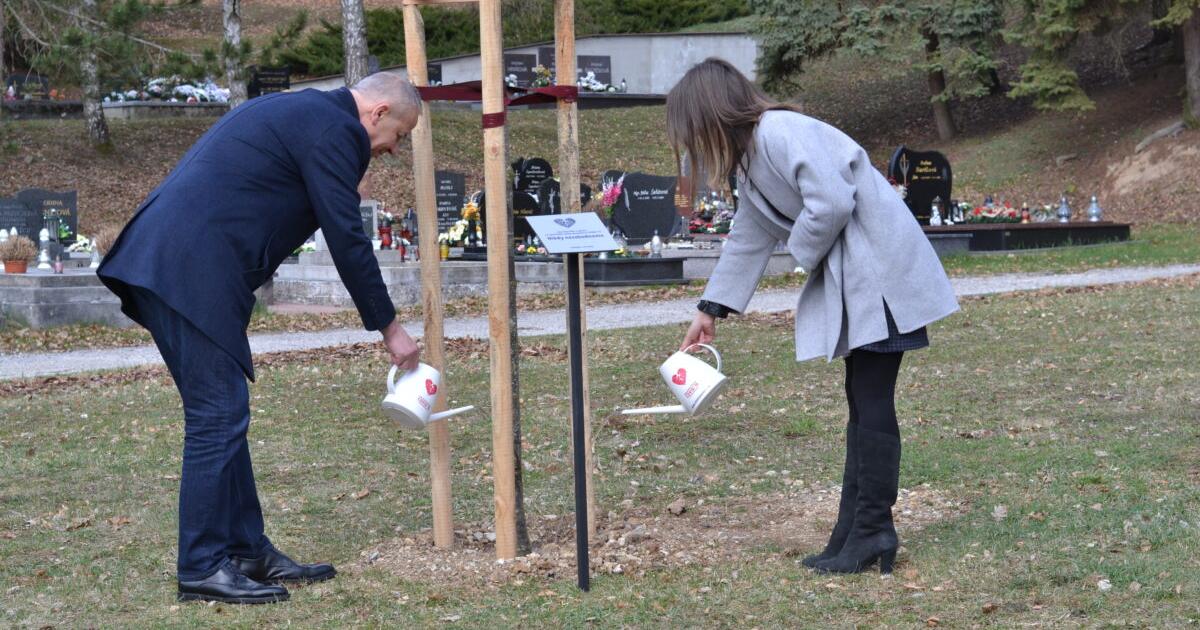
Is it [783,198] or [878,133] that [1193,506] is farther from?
[878,133]

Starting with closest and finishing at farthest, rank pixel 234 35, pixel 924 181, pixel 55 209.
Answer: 1. pixel 55 209
2. pixel 924 181
3. pixel 234 35

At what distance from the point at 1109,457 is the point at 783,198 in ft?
8.27

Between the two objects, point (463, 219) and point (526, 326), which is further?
point (463, 219)

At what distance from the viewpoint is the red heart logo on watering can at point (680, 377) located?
4.25m

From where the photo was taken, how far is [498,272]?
439 centimetres

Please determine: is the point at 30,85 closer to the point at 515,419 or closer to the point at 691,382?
the point at 515,419

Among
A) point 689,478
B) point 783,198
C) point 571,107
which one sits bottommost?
point 689,478

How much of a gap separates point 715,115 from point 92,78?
19.8m

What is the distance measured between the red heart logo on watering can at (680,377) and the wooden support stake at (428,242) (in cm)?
80

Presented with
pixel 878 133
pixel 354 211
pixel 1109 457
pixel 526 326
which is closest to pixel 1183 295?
pixel 526 326

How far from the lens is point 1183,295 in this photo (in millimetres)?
12648

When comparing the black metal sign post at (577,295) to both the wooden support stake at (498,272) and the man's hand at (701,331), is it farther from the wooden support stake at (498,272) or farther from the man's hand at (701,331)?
the man's hand at (701,331)

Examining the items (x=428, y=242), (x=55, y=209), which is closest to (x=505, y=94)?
(x=428, y=242)

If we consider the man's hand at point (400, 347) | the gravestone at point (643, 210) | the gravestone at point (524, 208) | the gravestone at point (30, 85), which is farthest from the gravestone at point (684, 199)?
the gravestone at point (30, 85)
